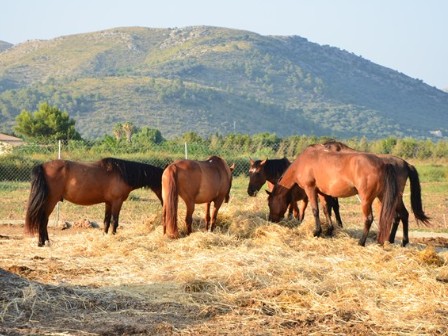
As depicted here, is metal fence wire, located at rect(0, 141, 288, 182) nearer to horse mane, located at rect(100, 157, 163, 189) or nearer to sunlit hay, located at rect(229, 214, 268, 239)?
horse mane, located at rect(100, 157, 163, 189)

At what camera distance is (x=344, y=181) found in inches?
451

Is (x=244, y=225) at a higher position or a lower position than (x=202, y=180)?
lower

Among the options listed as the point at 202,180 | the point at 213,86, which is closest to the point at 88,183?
the point at 202,180

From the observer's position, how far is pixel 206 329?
20.8 ft

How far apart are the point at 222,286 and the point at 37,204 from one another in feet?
15.8

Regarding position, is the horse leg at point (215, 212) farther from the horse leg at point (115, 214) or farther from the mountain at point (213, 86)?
the mountain at point (213, 86)

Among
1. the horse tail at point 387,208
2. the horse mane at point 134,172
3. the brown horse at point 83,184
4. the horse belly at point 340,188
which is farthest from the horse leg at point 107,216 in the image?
the horse tail at point 387,208

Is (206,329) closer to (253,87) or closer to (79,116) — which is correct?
(79,116)

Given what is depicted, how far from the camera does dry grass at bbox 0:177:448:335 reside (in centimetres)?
648

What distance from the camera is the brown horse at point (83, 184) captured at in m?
11.5

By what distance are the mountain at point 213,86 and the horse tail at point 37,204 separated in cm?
7190

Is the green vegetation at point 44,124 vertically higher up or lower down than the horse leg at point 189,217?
lower down

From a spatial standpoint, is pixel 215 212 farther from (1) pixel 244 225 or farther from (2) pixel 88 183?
(2) pixel 88 183

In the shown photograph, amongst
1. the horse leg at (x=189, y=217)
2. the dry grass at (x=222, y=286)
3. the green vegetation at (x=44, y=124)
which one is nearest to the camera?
the dry grass at (x=222, y=286)
